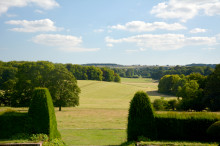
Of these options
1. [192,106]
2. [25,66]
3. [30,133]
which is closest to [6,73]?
[25,66]

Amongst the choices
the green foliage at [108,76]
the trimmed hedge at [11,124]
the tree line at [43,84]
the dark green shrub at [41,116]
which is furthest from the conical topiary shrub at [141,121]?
the green foliage at [108,76]

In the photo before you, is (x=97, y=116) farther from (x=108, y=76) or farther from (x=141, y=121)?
(x=108, y=76)

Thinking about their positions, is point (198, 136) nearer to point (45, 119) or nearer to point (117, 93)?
→ point (45, 119)

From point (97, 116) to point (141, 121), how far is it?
2168 cm

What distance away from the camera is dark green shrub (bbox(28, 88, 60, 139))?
15.2m

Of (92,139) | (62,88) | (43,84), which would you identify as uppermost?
(43,84)

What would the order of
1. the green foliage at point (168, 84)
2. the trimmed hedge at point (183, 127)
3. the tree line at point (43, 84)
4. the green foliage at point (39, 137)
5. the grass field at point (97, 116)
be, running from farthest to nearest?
the green foliage at point (168, 84), the tree line at point (43, 84), the grass field at point (97, 116), the trimmed hedge at point (183, 127), the green foliage at point (39, 137)

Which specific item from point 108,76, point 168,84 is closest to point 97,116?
point 168,84

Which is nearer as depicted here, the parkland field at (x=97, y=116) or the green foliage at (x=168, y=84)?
the parkland field at (x=97, y=116)

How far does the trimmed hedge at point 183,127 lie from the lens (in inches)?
619

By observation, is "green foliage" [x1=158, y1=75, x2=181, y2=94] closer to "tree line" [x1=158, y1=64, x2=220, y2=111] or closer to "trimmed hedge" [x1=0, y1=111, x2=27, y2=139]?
"tree line" [x1=158, y1=64, x2=220, y2=111]

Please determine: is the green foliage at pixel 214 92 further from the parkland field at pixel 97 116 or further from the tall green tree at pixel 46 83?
the tall green tree at pixel 46 83

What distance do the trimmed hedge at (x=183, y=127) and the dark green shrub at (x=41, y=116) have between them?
7.86 m

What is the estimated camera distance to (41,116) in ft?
50.3
